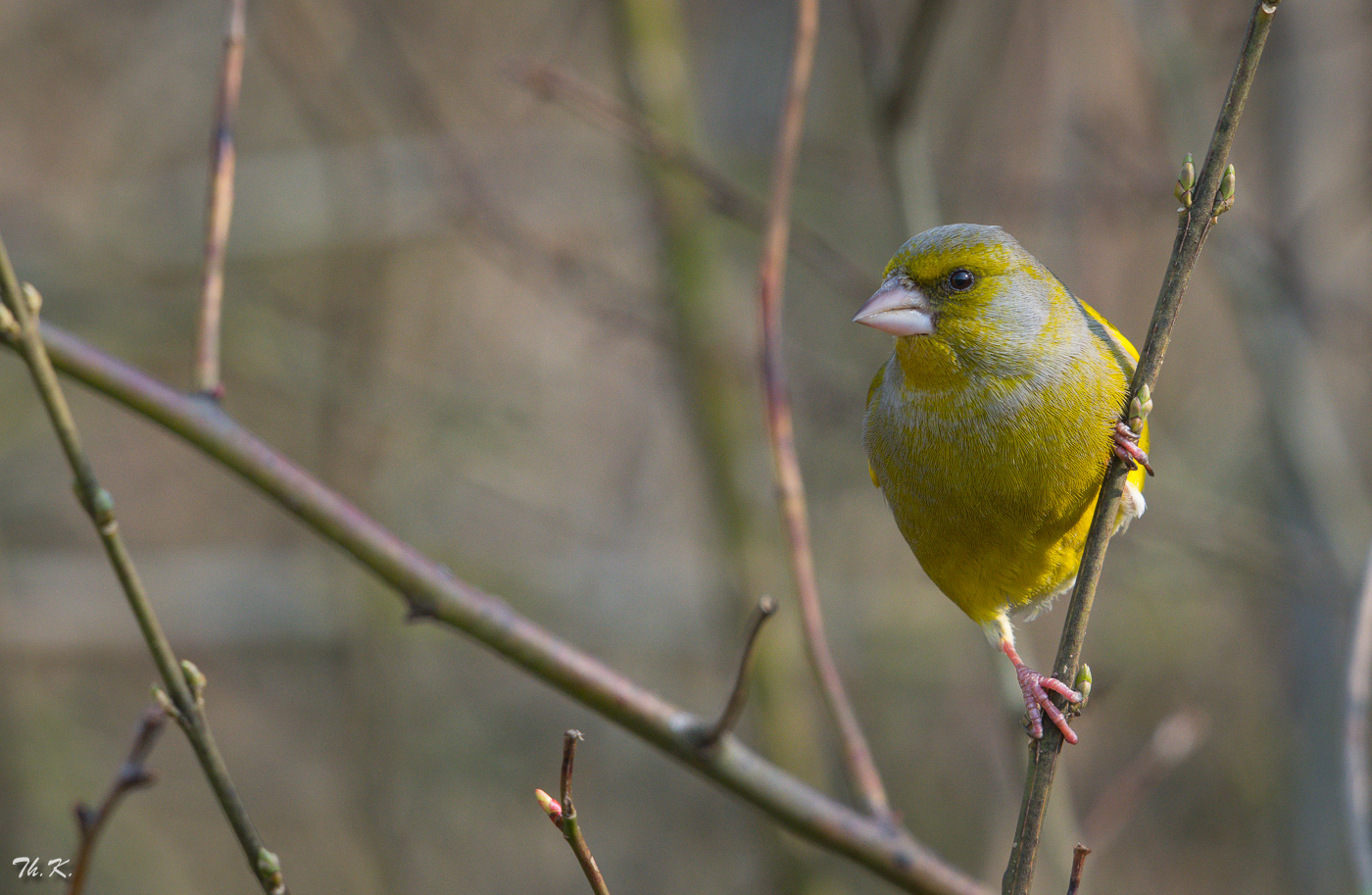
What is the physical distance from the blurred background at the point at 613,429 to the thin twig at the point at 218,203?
8.18ft

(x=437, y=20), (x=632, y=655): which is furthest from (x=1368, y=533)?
(x=437, y=20)

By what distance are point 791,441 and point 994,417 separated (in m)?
0.53

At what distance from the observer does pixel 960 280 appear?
2750 millimetres

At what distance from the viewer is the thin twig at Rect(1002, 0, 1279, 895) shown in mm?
1815

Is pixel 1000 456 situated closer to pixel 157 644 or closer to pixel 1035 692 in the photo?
pixel 1035 692

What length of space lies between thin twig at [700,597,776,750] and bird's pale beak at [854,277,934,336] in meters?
0.78

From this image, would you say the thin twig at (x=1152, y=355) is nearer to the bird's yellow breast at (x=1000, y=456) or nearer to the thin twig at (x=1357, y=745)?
the bird's yellow breast at (x=1000, y=456)

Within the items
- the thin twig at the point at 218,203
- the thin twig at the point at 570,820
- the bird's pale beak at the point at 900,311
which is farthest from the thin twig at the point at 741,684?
the thin twig at the point at 218,203

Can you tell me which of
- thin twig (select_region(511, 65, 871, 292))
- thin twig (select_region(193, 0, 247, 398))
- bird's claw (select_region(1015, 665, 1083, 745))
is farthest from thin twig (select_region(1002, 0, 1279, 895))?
thin twig (select_region(193, 0, 247, 398))

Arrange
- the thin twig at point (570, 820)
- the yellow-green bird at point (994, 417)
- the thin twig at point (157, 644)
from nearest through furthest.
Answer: the thin twig at point (570, 820), the thin twig at point (157, 644), the yellow-green bird at point (994, 417)

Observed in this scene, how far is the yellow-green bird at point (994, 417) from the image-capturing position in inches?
100

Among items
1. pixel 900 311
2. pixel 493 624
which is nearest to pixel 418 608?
pixel 493 624

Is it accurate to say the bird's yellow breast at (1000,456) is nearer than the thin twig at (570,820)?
No

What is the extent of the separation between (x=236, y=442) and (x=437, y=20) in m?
7.21
